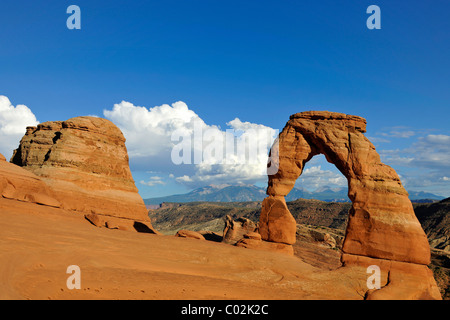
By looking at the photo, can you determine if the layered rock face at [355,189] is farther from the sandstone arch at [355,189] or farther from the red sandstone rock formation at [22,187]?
the red sandstone rock formation at [22,187]

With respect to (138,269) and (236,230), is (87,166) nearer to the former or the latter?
(236,230)

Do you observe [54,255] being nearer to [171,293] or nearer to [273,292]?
[171,293]

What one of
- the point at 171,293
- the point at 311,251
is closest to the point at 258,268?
the point at 171,293

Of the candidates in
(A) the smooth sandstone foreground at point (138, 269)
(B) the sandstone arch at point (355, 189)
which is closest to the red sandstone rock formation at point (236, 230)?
(B) the sandstone arch at point (355, 189)

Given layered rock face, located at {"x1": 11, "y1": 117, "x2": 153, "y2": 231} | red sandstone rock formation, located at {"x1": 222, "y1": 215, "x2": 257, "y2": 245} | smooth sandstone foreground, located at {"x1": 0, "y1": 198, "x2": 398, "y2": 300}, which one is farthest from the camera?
red sandstone rock formation, located at {"x1": 222, "y1": 215, "x2": 257, "y2": 245}

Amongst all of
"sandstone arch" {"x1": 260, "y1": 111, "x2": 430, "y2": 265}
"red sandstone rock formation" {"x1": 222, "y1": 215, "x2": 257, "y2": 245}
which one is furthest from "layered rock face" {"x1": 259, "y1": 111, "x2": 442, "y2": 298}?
"red sandstone rock formation" {"x1": 222, "y1": 215, "x2": 257, "y2": 245}

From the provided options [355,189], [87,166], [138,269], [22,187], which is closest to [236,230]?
[87,166]

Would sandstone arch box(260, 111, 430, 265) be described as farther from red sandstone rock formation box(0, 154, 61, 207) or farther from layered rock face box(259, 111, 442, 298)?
red sandstone rock formation box(0, 154, 61, 207)
